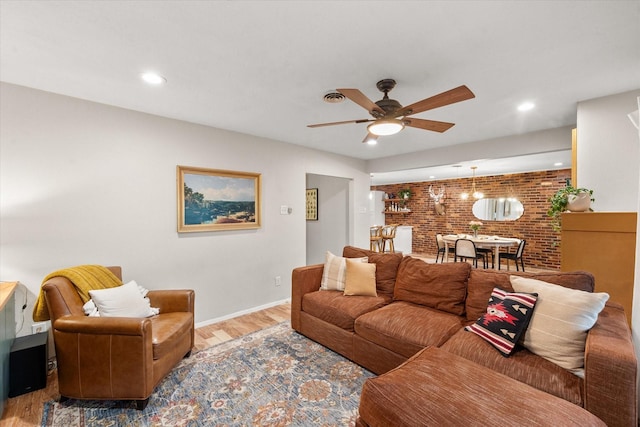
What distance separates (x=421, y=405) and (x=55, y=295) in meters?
2.37

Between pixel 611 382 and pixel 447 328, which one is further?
pixel 447 328

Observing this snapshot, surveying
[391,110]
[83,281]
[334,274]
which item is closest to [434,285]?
[334,274]

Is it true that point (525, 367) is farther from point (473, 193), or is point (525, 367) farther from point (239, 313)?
point (473, 193)

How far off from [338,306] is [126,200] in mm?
2334

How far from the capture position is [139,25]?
1523 mm

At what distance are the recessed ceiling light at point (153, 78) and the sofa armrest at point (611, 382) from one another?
3.14 metres

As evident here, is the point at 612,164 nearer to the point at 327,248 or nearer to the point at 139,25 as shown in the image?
the point at 139,25

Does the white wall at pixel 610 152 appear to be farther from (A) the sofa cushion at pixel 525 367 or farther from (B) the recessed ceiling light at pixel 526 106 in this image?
(A) the sofa cushion at pixel 525 367

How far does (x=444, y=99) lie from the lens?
5.87ft

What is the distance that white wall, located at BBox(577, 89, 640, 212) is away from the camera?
7.80ft

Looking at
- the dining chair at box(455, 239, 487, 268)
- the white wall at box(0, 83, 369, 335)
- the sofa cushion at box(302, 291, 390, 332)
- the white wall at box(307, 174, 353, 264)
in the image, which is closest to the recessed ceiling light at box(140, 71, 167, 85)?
the white wall at box(0, 83, 369, 335)

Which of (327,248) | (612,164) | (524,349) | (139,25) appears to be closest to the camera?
(139,25)

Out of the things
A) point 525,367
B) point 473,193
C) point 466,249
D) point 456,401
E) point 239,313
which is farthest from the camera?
point 473,193

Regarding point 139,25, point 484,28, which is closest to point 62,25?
point 139,25
